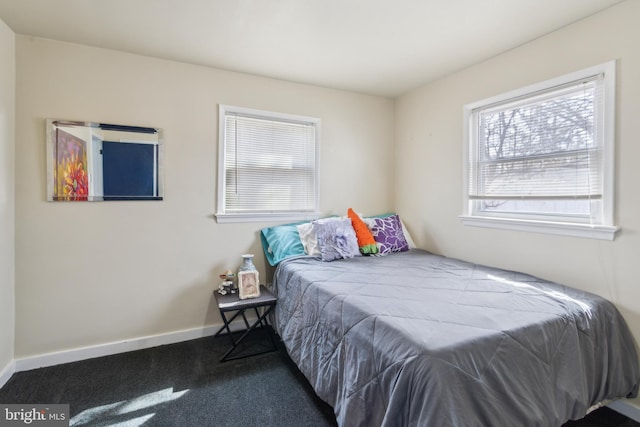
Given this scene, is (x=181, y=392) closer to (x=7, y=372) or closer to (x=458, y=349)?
(x=7, y=372)

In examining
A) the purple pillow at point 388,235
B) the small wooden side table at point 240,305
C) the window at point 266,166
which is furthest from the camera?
the purple pillow at point 388,235

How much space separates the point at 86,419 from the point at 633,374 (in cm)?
301

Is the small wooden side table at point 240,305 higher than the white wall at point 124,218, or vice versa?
the white wall at point 124,218

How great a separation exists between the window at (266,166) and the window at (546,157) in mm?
1470

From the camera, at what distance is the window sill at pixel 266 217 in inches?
108

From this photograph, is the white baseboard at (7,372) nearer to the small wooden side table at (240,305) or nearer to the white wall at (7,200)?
the white wall at (7,200)

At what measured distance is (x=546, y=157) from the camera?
217 centimetres

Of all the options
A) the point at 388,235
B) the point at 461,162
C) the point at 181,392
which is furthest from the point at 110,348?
the point at 461,162

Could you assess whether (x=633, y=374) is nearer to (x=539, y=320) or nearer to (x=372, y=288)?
(x=539, y=320)

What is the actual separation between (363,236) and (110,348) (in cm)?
225

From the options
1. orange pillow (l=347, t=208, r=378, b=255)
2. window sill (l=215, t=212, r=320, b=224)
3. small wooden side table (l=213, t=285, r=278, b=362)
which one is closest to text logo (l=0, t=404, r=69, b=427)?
small wooden side table (l=213, t=285, r=278, b=362)

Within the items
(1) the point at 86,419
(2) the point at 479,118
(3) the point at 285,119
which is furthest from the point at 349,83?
(1) the point at 86,419

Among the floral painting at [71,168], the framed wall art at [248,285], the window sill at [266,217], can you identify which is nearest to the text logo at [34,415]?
the framed wall art at [248,285]

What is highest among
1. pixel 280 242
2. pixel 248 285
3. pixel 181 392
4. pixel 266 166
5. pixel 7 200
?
pixel 266 166
